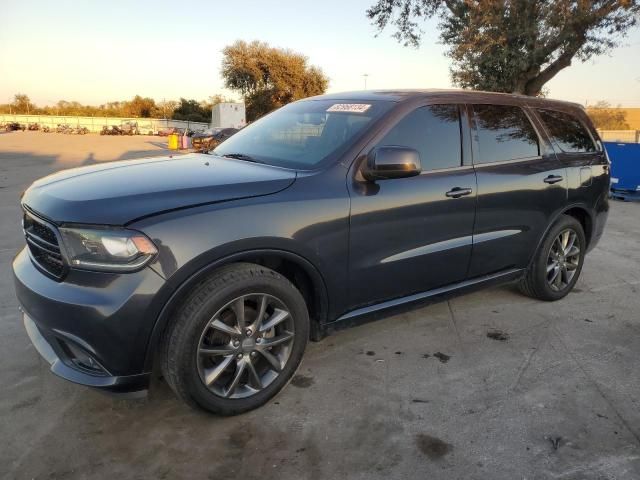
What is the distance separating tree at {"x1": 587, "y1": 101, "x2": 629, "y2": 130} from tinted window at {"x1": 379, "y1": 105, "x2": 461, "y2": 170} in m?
46.7

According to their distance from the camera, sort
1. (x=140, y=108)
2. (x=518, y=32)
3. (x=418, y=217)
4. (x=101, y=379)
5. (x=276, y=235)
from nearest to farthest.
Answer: (x=101, y=379) → (x=276, y=235) → (x=418, y=217) → (x=518, y=32) → (x=140, y=108)

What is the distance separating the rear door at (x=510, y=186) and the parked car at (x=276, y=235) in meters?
0.01

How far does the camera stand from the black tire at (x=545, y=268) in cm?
430

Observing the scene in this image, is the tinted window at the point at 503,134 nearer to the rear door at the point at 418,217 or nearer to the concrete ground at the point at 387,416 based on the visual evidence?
the rear door at the point at 418,217

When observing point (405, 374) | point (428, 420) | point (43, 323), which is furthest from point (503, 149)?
point (43, 323)

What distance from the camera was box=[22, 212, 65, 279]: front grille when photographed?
97.5 inches

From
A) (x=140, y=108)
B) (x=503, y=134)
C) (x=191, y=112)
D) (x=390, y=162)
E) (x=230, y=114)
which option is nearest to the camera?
(x=390, y=162)

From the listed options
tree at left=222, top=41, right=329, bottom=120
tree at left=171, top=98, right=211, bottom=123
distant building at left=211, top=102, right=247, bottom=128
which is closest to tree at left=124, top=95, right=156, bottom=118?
tree at left=171, top=98, right=211, bottom=123

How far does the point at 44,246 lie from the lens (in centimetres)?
259

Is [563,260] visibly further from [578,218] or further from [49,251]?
[49,251]

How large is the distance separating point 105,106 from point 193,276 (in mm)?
113509

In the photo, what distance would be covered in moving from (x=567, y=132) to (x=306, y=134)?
250 cm

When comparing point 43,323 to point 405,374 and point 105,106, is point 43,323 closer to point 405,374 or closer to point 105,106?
point 405,374

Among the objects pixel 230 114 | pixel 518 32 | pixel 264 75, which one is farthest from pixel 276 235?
pixel 264 75
